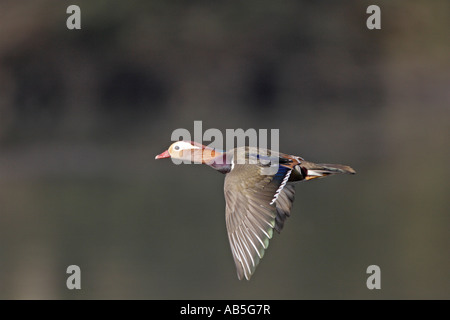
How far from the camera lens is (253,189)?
243 cm

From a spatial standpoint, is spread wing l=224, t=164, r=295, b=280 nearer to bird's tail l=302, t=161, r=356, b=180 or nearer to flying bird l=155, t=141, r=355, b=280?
flying bird l=155, t=141, r=355, b=280

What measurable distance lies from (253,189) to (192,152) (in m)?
0.55

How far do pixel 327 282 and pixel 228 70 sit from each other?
4385mm

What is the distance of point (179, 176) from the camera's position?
5.82 m

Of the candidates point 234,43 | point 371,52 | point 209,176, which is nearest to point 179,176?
point 209,176

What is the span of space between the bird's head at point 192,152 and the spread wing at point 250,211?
0.25 meters

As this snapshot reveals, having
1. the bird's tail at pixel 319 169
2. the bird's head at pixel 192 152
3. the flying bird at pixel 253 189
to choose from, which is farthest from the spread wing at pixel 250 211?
the bird's head at pixel 192 152

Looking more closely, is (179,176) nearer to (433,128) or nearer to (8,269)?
(8,269)

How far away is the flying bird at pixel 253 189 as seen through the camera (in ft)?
7.48

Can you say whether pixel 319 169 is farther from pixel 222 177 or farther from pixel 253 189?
pixel 222 177

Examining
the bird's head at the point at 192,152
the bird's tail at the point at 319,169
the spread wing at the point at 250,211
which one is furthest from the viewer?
the bird's head at the point at 192,152

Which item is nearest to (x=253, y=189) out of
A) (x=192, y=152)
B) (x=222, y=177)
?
(x=192, y=152)

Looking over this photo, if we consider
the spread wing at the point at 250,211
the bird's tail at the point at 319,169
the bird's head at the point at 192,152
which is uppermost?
the bird's head at the point at 192,152

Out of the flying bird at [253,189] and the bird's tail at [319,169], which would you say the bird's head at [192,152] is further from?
the bird's tail at [319,169]
